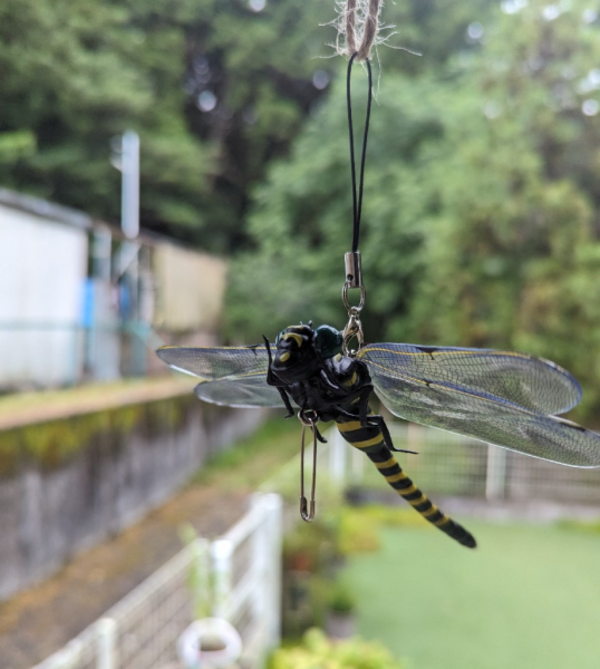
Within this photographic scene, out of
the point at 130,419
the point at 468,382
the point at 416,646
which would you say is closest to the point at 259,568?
the point at 416,646

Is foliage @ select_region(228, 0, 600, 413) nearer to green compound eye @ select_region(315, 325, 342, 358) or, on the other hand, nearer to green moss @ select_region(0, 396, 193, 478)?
green moss @ select_region(0, 396, 193, 478)

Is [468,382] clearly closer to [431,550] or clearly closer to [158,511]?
[431,550]

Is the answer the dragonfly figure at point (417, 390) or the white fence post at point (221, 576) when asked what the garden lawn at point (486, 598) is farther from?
the dragonfly figure at point (417, 390)

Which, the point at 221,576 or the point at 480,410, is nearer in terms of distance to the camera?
the point at 480,410

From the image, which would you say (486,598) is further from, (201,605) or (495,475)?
(201,605)

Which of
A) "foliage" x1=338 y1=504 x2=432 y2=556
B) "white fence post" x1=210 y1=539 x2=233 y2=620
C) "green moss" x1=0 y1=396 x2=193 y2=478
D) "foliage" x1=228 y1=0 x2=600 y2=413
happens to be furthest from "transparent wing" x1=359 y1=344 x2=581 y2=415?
"foliage" x1=338 y1=504 x2=432 y2=556

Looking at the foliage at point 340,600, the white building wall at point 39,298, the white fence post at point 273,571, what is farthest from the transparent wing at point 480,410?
the white building wall at point 39,298

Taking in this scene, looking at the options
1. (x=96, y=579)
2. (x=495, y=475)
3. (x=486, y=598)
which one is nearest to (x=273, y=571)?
(x=96, y=579)
